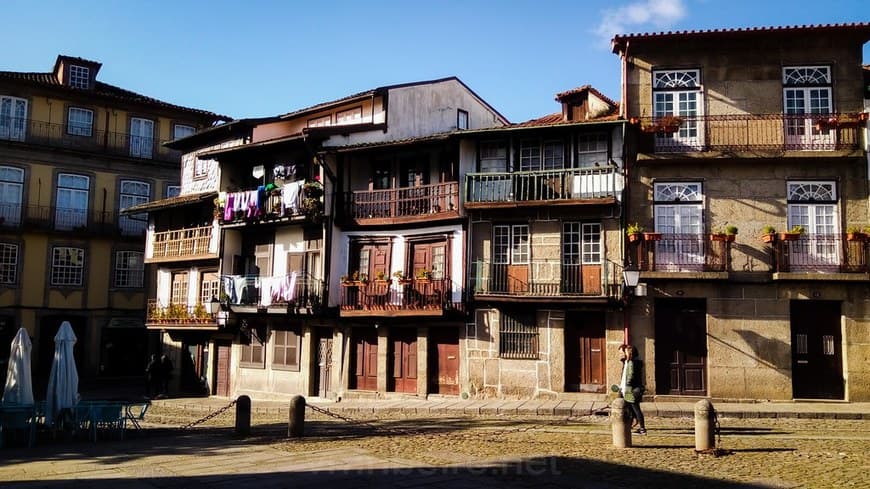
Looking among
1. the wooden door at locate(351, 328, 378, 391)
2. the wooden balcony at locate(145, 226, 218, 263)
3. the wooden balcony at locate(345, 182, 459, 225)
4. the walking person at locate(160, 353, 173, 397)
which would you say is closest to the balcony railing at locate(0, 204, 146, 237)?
the wooden balcony at locate(145, 226, 218, 263)

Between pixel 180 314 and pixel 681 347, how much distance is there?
1887 cm

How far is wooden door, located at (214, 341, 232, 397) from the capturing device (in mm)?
29781

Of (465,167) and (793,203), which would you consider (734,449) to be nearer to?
(793,203)

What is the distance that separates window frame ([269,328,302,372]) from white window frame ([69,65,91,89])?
20.0 m

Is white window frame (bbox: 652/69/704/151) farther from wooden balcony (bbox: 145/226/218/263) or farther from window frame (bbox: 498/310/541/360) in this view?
wooden balcony (bbox: 145/226/218/263)

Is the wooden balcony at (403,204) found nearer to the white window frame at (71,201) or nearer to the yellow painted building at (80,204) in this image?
Answer: the yellow painted building at (80,204)

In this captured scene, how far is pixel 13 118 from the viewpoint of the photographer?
120ft

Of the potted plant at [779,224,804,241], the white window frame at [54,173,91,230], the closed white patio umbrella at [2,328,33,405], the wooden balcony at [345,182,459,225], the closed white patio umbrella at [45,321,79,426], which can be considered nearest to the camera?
the closed white patio umbrella at [45,321,79,426]

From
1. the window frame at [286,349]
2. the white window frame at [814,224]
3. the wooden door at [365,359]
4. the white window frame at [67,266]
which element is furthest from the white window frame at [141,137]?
the white window frame at [814,224]

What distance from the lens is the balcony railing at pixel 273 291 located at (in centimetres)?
2570

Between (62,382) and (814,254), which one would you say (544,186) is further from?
(62,382)

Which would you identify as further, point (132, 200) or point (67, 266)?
point (132, 200)

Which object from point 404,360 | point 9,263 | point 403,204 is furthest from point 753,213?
point 9,263

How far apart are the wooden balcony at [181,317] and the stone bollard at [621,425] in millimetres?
18074
